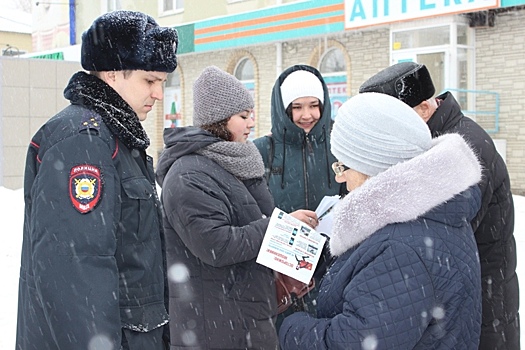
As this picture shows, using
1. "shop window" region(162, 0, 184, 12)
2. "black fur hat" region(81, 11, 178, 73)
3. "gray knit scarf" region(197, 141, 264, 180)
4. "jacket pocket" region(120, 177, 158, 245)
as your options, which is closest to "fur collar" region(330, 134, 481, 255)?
"jacket pocket" region(120, 177, 158, 245)

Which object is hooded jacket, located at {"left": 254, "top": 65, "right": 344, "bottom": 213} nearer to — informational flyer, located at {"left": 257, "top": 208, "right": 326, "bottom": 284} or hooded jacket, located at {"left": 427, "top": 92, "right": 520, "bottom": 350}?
informational flyer, located at {"left": 257, "top": 208, "right": 326, "bottom": 284}

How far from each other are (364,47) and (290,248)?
13.0 m

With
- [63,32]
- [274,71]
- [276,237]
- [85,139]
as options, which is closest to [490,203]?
[276,237]

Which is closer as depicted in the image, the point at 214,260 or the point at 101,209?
the point at 101,209

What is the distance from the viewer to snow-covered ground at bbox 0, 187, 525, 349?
535cm

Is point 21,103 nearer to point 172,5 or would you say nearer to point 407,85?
point 172,5

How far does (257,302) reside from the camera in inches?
115

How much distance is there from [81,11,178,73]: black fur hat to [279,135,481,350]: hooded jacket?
0.80m

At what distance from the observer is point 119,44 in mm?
2070

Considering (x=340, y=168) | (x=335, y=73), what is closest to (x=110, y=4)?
(x=335, y=73)

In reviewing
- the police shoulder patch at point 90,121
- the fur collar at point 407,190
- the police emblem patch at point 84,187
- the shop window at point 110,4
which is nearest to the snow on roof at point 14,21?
the shop window at point 110,4

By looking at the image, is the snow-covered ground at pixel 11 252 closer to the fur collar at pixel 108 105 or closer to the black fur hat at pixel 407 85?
the black fur hat at pixel 407 85

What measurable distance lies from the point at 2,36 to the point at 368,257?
4713 cm

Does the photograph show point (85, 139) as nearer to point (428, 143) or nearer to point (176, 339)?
point (428, 143)
